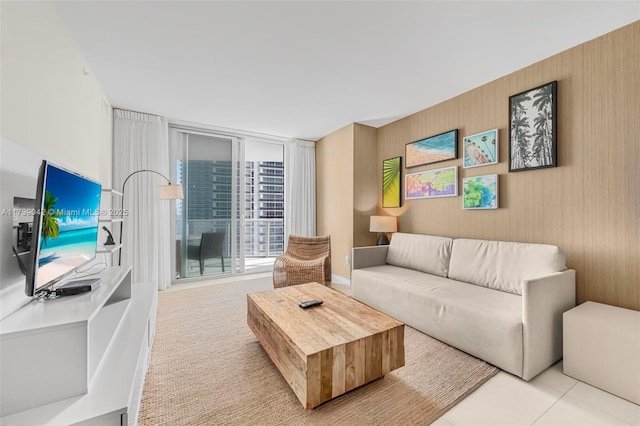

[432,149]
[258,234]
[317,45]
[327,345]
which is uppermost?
[317,45]

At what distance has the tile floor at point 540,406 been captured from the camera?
135cm

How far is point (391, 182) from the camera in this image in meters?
3.82

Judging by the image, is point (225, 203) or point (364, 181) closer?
point (364, 181)

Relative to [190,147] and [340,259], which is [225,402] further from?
[190,147]

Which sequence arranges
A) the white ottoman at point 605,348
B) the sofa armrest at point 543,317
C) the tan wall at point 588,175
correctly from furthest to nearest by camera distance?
the tan wall at point 588,175, the sofa armrest at point 543,317, the white ottoman at point 605,348

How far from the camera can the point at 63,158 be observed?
5.92 ft

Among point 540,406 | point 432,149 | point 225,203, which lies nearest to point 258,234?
point 225,203

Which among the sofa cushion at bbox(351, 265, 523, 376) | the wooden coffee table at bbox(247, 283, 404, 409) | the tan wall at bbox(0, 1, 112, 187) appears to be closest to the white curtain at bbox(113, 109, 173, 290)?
the tan wall at bbox(0, 1, 112, 187)

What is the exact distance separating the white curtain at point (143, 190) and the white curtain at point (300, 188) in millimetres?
1941

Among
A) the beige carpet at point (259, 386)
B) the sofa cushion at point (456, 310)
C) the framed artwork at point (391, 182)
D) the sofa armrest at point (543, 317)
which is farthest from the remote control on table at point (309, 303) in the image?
the framed artwork at point (391, 182)

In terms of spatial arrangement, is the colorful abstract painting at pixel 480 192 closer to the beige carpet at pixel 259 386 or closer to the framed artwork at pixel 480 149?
the framed artwork at pixel 480 149

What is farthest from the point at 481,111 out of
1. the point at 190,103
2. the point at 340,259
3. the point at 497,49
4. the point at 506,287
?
the point at 190,103

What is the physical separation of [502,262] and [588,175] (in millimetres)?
942

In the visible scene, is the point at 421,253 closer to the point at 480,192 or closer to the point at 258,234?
the point at 480,192
